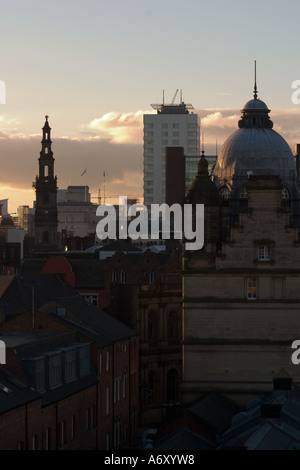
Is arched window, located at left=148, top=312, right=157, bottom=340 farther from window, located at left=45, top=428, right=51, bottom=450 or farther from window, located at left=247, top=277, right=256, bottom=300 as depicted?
window, located at left=45, top=428, right=51, bottom=450

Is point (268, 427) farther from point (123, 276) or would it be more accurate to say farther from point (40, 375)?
point (123, 276)

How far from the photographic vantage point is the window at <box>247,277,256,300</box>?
9850 centimetres

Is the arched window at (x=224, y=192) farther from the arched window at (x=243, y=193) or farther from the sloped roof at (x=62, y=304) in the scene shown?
the sloped roof at (x=62, y=304)

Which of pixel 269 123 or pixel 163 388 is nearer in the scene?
pixel 269 123

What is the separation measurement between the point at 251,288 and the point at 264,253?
2431mm

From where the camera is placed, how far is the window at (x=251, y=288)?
98.5 metres

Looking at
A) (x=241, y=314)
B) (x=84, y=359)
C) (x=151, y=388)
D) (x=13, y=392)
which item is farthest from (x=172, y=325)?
(x=13, y=392)

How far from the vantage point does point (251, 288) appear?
98625 millimetres

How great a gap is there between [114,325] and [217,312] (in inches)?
394

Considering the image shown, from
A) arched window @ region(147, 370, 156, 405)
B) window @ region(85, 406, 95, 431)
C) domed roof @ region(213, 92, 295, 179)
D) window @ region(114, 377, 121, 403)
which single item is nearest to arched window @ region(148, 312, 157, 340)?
arched window @ region(147, 370, 156, 405)

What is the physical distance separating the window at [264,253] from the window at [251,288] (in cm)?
146
